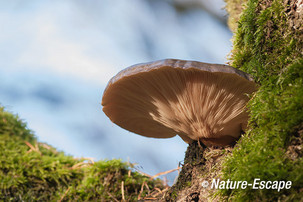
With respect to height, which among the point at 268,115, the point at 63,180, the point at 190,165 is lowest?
the point at 63,180

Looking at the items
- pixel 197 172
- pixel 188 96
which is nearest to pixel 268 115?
pixel 188 96

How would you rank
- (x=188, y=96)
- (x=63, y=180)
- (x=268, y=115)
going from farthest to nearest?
(x=63, y=180)
(x=188, y=96)
(x=268, y=115)

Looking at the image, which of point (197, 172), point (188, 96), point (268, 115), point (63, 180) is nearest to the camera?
point (268, 115)

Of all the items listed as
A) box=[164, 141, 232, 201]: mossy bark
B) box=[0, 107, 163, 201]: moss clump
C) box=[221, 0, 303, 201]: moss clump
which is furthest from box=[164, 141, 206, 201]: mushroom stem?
box=[0, 107, 163, 201]: moss clump

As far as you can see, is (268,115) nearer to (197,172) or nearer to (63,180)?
(197,172)

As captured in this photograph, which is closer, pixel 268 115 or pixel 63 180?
pixel 268 115

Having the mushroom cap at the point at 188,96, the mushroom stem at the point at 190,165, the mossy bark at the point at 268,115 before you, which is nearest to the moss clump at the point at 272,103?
the mossy bark at the point at 268,115

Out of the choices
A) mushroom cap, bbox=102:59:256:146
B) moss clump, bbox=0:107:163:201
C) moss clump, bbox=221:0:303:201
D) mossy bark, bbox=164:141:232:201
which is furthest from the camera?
moss clump, bbox=0:107:163:201

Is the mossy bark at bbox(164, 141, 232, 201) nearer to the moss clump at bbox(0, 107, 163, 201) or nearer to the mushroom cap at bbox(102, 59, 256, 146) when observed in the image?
the mushroom cap at bbox(102, 59, 256, 146)
